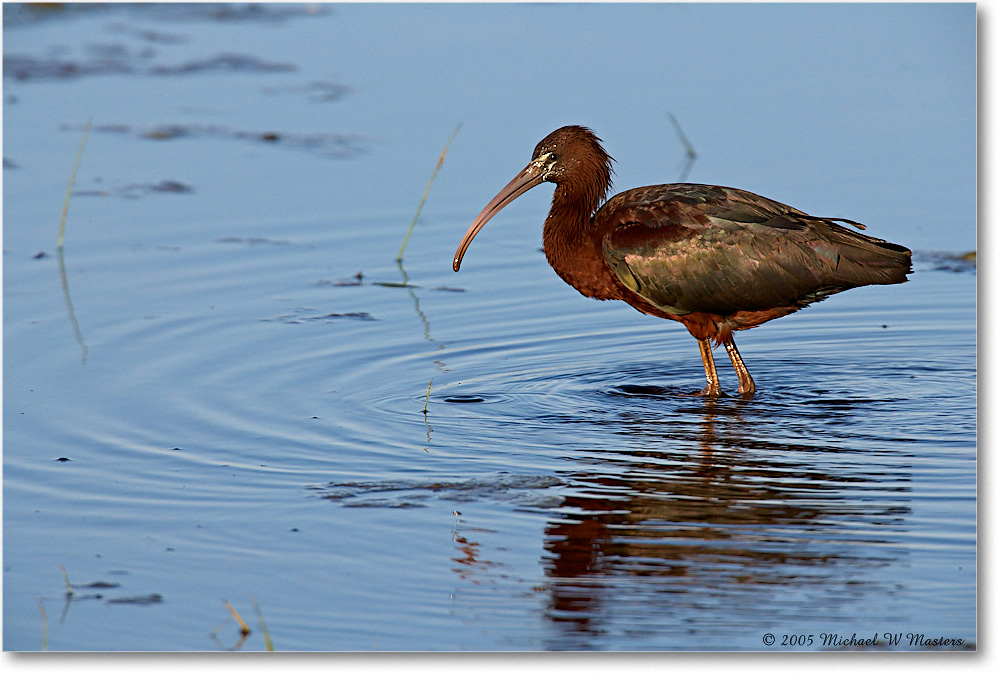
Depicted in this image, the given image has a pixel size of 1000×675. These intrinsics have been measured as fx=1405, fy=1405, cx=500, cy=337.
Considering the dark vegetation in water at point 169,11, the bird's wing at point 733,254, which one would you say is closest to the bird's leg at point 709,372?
the bird's wing at point 733,254

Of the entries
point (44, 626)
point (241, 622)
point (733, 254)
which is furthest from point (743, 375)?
point (44, 626)

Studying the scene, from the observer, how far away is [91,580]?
539cm

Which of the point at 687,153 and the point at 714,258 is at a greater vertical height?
the point at 714,258

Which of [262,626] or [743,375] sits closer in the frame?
[262,626]

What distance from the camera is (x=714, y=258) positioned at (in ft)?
24.4

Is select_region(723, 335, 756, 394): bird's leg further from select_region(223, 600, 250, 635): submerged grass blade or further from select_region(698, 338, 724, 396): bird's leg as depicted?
select_region(223, 600, 250, 635): submerged grass blade

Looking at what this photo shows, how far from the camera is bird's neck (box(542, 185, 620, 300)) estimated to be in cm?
767

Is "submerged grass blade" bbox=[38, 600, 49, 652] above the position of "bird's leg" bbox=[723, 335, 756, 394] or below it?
below

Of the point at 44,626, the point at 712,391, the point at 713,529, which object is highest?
the point at 713,529

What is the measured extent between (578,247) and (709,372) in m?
1.01

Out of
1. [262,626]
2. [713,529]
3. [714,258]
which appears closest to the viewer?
[262,626]

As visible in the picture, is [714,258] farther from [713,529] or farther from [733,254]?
[713,529]

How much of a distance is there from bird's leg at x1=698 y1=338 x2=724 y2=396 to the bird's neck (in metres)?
0.57

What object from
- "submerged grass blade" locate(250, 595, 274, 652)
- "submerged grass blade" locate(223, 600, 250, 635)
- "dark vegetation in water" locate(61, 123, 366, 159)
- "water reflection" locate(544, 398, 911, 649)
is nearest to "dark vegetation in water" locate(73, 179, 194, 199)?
"dark vegetation in water" locate(61, 123, 366, 159)
